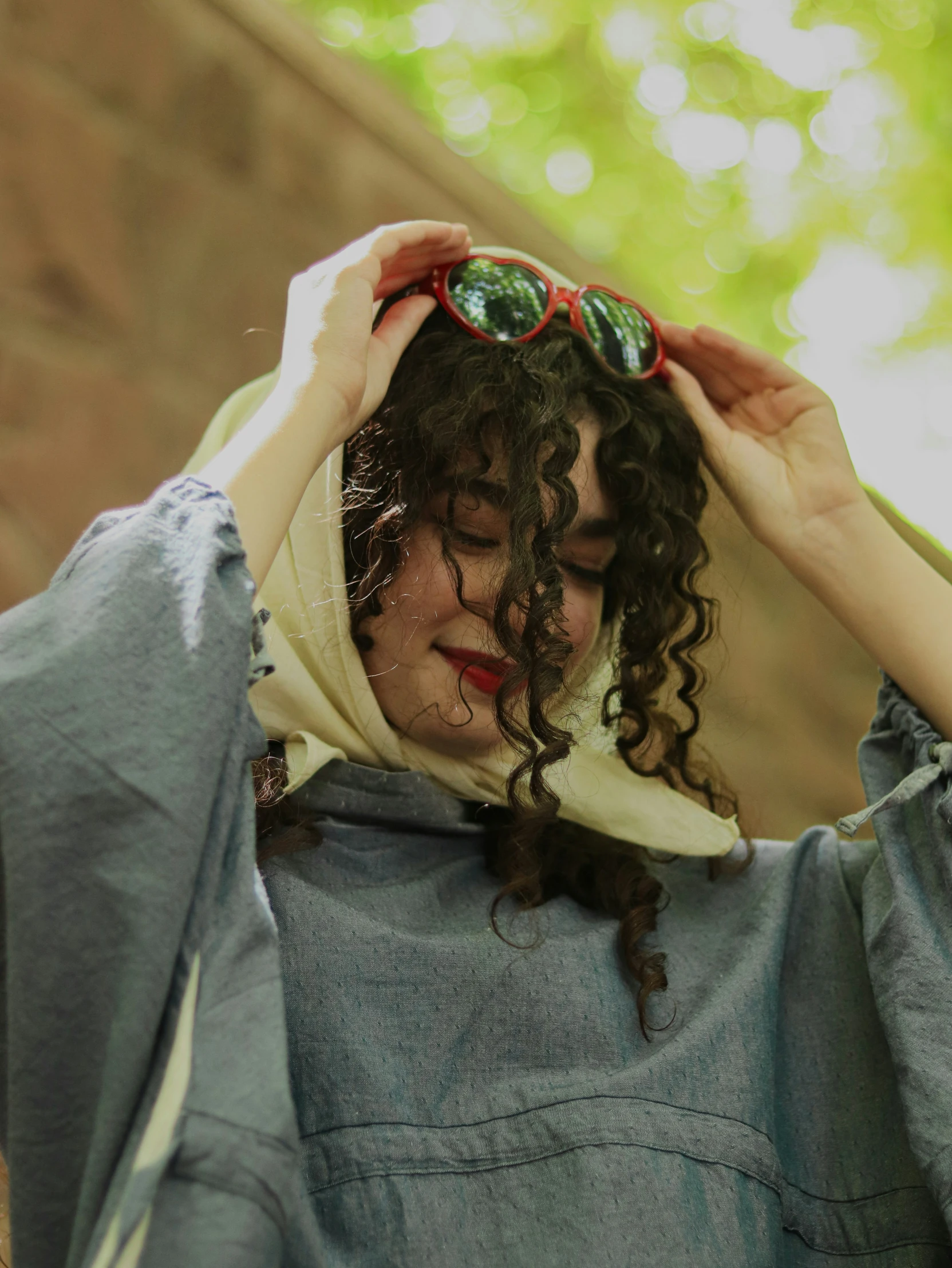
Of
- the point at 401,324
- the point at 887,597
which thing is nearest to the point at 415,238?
the point at 401,324

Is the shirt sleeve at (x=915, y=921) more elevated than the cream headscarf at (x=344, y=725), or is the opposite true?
the cream headscarf at (x=344, y=725)

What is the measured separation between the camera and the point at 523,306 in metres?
1.09

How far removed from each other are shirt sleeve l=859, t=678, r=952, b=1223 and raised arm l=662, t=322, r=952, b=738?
5cm

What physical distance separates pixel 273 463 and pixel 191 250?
949mm

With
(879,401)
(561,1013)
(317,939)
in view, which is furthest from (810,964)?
(879,401)

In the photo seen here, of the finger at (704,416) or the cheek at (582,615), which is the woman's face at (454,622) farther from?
the finger at (704,416)

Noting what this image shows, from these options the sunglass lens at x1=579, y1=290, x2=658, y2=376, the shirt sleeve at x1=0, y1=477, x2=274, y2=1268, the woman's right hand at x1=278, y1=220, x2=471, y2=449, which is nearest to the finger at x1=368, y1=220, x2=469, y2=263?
the woman's right hand at x1=278, y1=220, x2=471, y2=449

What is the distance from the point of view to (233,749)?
2.25ft

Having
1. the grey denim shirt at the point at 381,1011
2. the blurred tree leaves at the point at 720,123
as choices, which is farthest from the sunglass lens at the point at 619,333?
the blurred tree leaves at the point at 720,123

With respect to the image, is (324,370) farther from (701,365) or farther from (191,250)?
(191,250)

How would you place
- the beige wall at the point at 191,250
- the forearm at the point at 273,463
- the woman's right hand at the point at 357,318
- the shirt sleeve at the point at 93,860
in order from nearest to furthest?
the shirt sleeve at the point at 93,860, the forearm at the point at 273,463, the woman's right hand at the point at 357,318, the beige wall at the point at 191,250

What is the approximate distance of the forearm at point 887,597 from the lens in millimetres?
1023

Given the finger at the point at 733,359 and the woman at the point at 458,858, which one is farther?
the finger at the point at 733,359

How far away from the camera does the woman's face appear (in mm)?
1000
